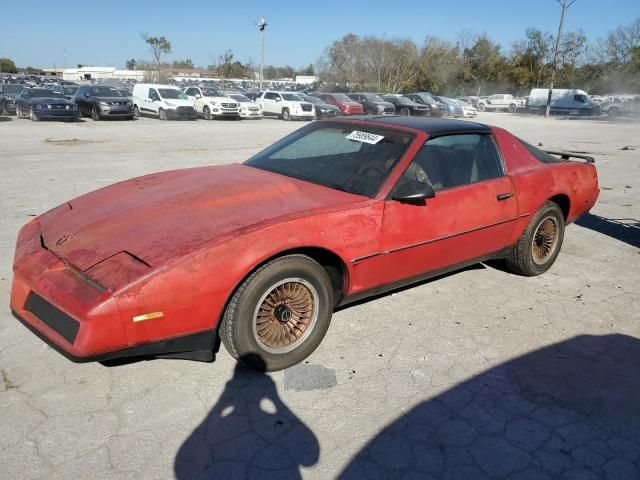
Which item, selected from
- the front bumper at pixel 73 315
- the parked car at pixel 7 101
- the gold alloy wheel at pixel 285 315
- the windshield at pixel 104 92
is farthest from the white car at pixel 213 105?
the gold alloy wheel at pixel 285 315

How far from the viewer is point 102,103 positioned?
20.5 meters

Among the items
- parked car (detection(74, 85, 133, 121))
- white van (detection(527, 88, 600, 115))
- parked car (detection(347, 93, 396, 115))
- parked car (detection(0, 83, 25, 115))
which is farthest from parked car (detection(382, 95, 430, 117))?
parked car (detection(0, 83, 25, 115))

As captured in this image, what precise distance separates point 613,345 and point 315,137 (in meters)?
2.70

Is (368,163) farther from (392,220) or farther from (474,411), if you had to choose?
(474,411)

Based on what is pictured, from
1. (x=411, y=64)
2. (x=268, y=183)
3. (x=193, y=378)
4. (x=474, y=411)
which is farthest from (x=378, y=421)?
(x=411, y=64)

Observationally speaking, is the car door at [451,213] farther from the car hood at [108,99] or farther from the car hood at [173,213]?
the car hood at [108,99]

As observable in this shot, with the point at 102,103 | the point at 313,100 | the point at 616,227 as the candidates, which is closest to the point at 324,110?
the point at 313,100

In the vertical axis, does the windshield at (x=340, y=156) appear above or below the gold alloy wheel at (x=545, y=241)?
above

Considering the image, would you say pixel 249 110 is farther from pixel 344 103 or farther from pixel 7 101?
pixel 7 101

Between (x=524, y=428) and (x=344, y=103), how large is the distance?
1019 inches

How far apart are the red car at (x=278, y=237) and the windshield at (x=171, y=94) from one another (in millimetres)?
20472

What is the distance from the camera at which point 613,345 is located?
3.47 metres

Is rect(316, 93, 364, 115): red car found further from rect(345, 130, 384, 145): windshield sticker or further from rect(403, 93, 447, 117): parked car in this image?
rect(345, 130, 384, 145): windshield sticker

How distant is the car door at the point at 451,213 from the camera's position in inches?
133
